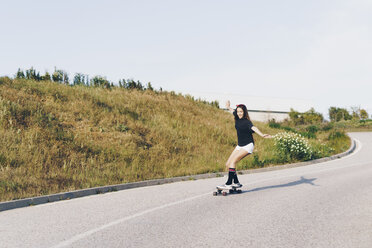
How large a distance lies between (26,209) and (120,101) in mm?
14754

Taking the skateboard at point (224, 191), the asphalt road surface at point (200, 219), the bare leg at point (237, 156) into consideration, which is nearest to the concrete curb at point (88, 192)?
the asphalt road surface at point (200, 219)

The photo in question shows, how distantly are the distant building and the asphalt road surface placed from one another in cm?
4508

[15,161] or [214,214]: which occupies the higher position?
[15,161]

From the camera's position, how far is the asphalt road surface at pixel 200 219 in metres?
4.81

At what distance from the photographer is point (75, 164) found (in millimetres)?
11789

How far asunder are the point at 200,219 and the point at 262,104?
60.1 metres

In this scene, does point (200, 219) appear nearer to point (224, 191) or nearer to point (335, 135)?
point (224, 191)

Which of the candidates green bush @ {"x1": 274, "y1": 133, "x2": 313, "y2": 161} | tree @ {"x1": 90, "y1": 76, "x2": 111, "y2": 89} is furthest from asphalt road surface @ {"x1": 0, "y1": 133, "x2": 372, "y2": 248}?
tree @ {"x1": 90, "y1": 76, "x2": 111, "y2": 89}

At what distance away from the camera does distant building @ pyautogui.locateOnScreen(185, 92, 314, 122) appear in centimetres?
5659

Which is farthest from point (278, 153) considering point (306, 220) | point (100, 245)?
point (100, 245)

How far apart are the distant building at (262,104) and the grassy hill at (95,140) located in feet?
105

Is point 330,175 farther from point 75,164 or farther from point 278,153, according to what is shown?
point 75,164

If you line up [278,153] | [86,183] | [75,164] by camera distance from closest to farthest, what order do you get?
[86,183] → [75,164] → [278,153]

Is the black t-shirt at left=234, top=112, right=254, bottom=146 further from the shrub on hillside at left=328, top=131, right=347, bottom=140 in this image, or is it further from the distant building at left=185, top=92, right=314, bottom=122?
the distant building at left=185, top=92, right=314, bottom=122
